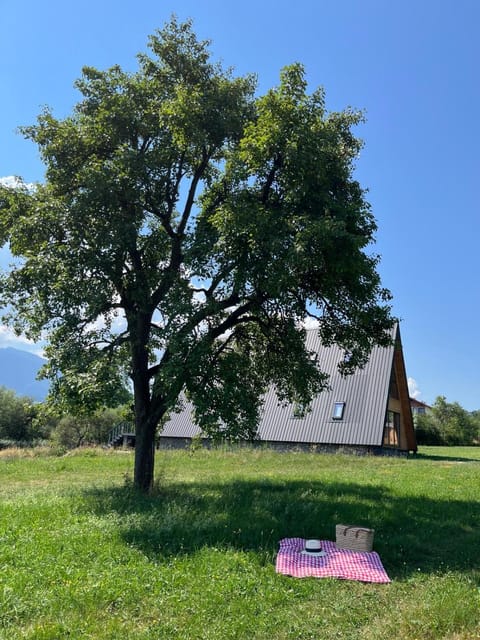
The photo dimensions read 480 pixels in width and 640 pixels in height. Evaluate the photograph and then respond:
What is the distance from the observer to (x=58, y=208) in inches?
463

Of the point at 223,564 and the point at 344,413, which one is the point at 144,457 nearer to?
the point at 223,564

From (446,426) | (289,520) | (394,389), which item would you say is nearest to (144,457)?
(289,520)

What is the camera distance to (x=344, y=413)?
28.6m

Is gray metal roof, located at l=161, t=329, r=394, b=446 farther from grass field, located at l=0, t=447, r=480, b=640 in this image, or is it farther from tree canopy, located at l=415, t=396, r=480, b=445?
tree canopy, located at l=415, t=396, r=480, b=445

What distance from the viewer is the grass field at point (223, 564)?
512 cm

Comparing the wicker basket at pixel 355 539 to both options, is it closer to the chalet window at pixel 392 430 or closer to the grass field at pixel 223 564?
the grass field at pixel 223 564

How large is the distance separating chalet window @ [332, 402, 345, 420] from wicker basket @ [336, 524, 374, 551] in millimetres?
21304

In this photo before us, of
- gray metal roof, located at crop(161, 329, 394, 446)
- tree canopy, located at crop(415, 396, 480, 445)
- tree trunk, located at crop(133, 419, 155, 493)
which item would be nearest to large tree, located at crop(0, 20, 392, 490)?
tree trunk, located at crop(133, 419, 155, 493)

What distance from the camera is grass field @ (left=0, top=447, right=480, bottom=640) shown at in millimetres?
5125

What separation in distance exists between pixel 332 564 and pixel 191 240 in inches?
289

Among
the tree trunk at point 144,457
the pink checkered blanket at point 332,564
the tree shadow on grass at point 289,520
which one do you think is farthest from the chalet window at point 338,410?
the pink checkered blanket at point 332,564

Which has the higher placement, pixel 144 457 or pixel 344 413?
pixel 344 413

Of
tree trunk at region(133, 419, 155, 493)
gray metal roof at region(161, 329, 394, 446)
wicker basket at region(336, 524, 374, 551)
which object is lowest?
wicker basket at region(336, 524, 374, 551)

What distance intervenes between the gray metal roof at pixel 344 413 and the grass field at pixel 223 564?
1394 centimetres
